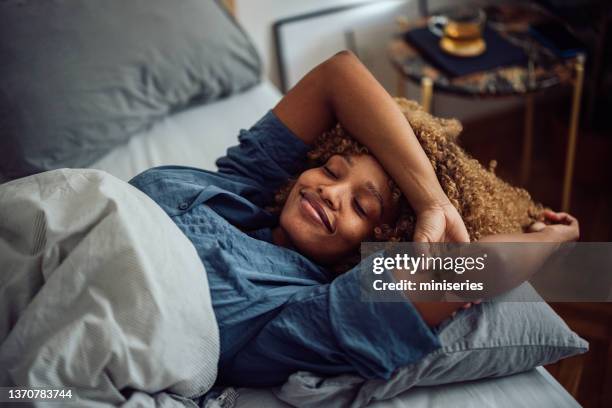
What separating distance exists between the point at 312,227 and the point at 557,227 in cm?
40

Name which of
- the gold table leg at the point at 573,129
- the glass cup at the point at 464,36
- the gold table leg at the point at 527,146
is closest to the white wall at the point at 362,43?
the gold table leg at the point at 527,146

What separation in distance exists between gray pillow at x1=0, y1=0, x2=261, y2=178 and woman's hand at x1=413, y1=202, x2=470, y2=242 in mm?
661

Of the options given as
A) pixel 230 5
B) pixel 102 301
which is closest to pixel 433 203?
Result: pixel 102 301

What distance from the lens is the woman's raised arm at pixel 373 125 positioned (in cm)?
83

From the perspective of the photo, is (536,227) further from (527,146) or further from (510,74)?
(527,146)

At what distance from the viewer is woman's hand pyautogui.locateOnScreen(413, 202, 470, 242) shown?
2.60ft

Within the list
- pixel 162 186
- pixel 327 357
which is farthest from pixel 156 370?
pixel 162 186

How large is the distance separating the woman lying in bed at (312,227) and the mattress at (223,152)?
0.31 feet

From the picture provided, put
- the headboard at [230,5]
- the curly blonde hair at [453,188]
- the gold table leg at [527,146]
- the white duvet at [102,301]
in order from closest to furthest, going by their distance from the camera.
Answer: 1. the white duvet at [102,301]
2. the curly blonde hair at [453,188]
3. the headboard at [230,5]
4. the gold table leg at [527,146]

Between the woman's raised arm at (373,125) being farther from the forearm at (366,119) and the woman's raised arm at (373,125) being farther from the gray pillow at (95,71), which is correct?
the gray pillow at (95,71)

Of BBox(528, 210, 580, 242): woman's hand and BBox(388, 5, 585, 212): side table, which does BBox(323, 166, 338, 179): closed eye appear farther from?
BBox(388, 5, 585, 212): side table

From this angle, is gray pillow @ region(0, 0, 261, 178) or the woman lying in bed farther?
gray pillow @ region(0, 0, 261, 178)

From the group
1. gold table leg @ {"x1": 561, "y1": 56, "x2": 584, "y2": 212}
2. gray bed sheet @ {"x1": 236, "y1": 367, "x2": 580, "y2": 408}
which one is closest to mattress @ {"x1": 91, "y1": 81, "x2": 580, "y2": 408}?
gray bed sheet @ {"x1": 236, "y1": 367, "x2": 580, "y2": 408}

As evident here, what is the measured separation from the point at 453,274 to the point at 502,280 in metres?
0.07
